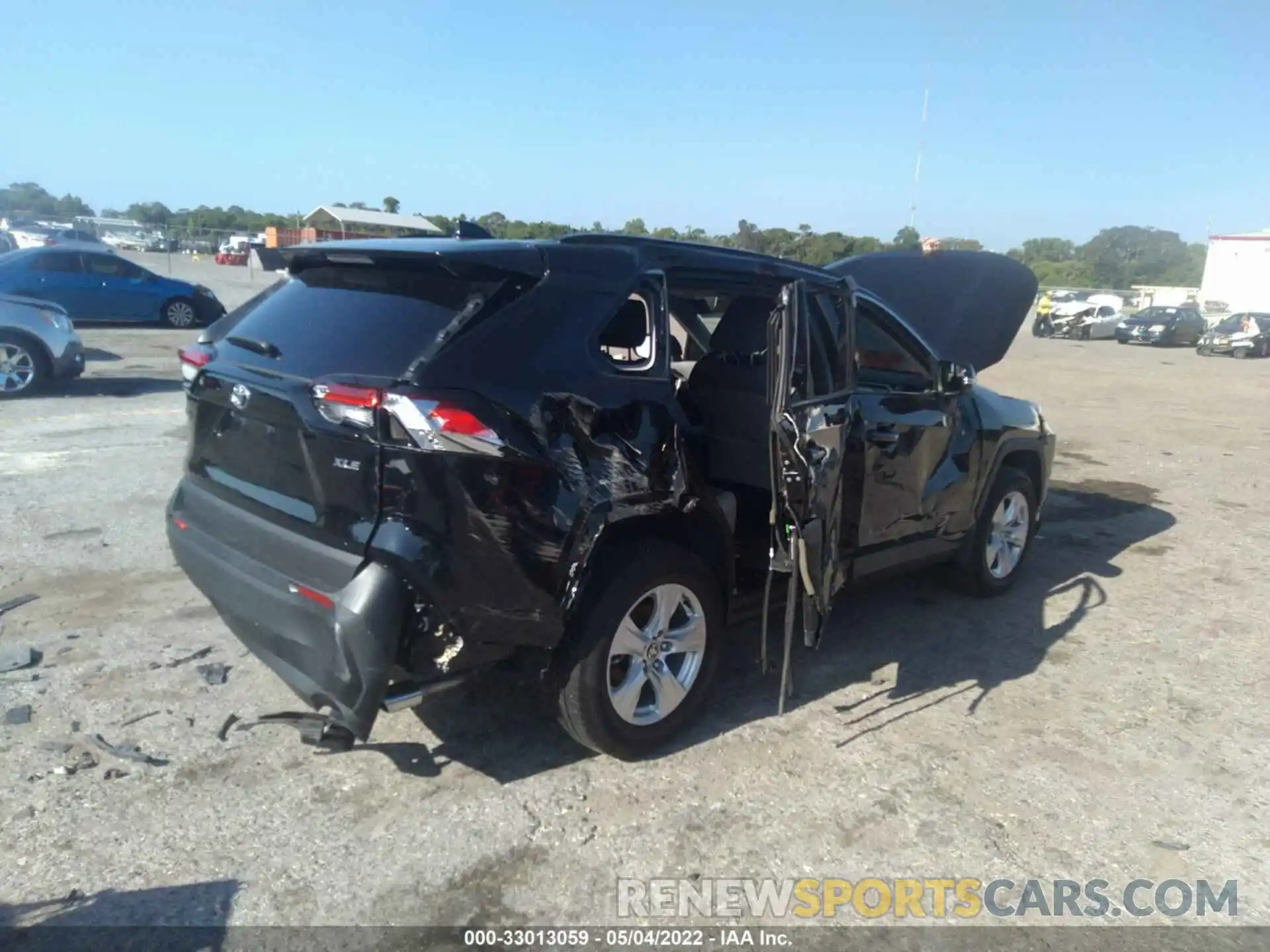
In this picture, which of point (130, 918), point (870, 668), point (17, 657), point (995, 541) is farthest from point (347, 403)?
point (995, 541)

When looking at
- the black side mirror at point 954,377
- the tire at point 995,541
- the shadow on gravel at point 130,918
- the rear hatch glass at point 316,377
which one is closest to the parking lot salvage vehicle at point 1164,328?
the tire at point 995,541

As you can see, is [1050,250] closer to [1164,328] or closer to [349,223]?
[1164,328]

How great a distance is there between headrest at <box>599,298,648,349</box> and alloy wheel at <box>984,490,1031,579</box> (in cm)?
292

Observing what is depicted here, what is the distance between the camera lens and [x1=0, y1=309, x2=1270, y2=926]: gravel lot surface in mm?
3049

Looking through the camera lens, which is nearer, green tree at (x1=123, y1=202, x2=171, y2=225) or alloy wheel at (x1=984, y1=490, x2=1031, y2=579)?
alloy wheel at (x1=984, y1=490, x2=1031, y2=579)

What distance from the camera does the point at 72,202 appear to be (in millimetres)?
84812

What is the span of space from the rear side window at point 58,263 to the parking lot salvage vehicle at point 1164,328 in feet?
101

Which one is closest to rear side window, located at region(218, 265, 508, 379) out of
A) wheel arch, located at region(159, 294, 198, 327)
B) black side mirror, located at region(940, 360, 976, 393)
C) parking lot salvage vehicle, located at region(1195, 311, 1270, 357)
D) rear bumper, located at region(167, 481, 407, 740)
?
rear bumper, located at region(167, 481, 407, 740)

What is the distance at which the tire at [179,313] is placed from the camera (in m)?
18.8

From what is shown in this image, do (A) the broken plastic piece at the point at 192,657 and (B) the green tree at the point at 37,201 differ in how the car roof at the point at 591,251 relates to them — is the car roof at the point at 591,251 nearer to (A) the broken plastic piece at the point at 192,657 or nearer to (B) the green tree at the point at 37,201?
(A) the broken plastic piece at the point at 192,657

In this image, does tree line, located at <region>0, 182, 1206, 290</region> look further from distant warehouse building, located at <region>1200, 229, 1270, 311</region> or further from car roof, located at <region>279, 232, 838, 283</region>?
car roof, located at <region>279, 232, 838, 283</region>

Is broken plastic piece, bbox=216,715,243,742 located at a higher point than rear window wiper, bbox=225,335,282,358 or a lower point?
lower

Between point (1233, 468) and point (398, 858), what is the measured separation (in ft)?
33.4

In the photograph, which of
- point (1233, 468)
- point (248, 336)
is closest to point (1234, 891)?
point (248, 336)
